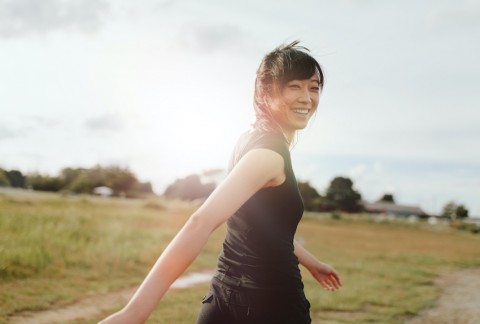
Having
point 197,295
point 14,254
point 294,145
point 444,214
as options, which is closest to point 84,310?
point 197,295

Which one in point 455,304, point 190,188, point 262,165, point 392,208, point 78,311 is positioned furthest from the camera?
point 392,208

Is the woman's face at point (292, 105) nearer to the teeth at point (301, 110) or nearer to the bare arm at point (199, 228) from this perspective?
the teeth at point (301, 110)

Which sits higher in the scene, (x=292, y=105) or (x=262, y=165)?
(x=292, y=105)

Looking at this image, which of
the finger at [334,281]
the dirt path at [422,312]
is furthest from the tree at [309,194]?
the finger at [334,281]

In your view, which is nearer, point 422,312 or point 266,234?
point 266,234

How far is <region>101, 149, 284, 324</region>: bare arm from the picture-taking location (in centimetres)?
140

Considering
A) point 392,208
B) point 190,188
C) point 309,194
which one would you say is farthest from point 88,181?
point 392,208

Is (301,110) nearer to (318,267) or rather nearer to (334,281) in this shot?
(318,267)

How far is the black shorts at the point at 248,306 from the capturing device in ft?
6.18

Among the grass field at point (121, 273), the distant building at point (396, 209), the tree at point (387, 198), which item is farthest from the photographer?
the tree at point (387, 198)

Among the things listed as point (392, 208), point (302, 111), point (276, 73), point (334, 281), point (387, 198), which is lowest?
point (392, 208)

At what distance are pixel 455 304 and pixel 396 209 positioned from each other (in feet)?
395

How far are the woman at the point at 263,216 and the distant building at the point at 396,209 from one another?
120028 mm

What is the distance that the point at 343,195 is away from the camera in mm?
101312
